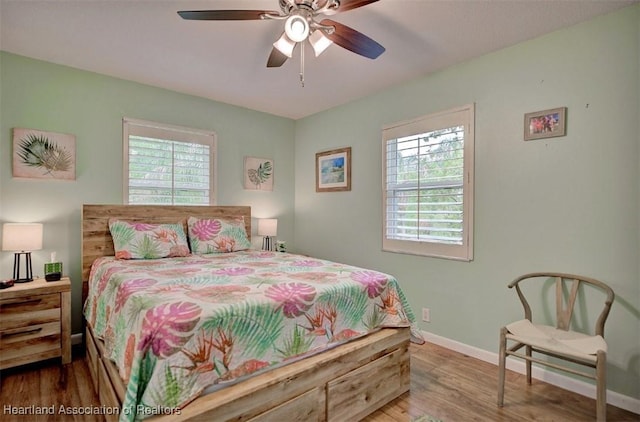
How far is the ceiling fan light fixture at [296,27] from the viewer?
5.75ft

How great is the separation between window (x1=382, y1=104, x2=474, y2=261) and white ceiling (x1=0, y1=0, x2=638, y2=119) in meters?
0.53

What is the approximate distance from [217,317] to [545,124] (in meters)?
2.52

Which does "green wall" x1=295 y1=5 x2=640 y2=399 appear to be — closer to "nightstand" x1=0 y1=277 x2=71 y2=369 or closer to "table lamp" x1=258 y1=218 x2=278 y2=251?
"table lamp" x1=258 y1=218 x2=278 y2=251

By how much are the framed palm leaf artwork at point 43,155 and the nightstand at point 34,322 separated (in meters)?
0.93

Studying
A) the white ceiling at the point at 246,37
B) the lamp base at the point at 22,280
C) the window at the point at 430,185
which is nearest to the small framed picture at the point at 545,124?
the window at the point at 430,185

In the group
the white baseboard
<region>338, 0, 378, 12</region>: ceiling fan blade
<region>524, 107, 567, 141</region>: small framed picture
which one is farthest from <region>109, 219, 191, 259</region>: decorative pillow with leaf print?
<region>524, 107, 567, 141</region>: small framed picture

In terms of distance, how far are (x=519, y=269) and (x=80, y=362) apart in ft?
11.6

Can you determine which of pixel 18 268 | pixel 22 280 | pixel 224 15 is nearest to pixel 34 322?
pixel 22 280

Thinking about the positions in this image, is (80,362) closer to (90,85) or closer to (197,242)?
(197,242)

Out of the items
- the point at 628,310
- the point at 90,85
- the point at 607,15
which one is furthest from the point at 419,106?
the point at 90,85

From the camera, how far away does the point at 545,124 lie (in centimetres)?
234

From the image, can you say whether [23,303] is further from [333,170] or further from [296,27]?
[333,170]

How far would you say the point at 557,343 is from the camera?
190 cm

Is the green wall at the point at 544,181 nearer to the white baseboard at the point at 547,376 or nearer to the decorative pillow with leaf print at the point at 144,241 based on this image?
the white baseboard at the point at 547,376
